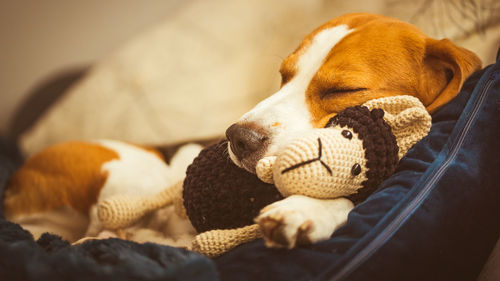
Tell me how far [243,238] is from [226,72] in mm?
1391

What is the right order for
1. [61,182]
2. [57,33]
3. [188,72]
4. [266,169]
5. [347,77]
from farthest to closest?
1. [57,33]
2. [188,72]
3. [61,182]
4. [347,77]
5. [266,169]

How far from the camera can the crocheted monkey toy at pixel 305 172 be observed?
744 mm

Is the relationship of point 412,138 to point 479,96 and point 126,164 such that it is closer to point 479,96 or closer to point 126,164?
point 479,96

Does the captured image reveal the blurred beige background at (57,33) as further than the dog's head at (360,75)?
Yes

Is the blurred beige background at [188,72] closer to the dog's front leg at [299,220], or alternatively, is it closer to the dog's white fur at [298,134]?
the dog's white fur at [298,134]

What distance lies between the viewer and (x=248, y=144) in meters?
0.93

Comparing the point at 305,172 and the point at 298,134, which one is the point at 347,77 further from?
the point at 305,172

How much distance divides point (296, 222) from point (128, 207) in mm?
583

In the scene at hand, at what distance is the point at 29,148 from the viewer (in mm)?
2410

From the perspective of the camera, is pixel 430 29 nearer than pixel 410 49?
No

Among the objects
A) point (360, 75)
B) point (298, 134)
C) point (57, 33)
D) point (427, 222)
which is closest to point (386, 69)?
point (360, 75)

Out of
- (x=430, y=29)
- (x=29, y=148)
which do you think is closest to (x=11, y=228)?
(x=430, y=29)

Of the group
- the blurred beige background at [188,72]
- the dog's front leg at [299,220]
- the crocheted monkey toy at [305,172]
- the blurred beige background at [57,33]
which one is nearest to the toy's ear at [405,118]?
the crocheted monkey toy at [305,172]

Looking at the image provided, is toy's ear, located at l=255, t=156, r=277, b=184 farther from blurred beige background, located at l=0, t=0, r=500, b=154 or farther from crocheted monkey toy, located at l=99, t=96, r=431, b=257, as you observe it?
blurred beige background, located at l=0, t=0, r=500, b=154
